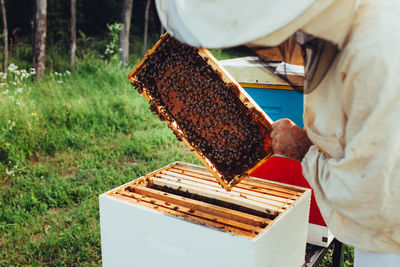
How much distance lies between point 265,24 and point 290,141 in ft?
2.22

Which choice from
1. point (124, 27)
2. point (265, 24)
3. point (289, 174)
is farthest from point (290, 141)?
point (124, 27)

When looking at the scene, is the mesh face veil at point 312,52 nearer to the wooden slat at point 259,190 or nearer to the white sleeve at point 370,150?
the white sleeve at point 370,150

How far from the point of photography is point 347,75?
1.18 m

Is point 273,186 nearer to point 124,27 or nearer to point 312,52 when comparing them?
point 312,52

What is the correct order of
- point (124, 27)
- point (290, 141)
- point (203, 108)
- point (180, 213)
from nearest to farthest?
point (290, 141) < point (180, 213) < point (203, 108) < point (124, 27)

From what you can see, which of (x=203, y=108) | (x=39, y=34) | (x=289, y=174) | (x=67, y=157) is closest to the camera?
(x=203, y=108)

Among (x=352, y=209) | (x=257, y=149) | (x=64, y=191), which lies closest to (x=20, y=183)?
(x=64, y=191)

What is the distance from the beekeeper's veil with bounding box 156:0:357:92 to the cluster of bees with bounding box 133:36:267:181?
67cm

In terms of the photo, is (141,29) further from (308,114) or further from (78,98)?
(308,114)

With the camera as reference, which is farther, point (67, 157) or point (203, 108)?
point (67, 157)

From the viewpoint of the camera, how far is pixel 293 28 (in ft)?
3.52

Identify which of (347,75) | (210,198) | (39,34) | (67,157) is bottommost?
(67,157)

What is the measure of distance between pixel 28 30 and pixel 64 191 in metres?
10.3

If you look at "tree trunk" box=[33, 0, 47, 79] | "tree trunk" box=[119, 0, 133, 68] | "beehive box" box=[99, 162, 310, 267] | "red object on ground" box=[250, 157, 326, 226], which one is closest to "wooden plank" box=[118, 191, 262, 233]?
"beehive box" box=[99, 162, 310, 267]
